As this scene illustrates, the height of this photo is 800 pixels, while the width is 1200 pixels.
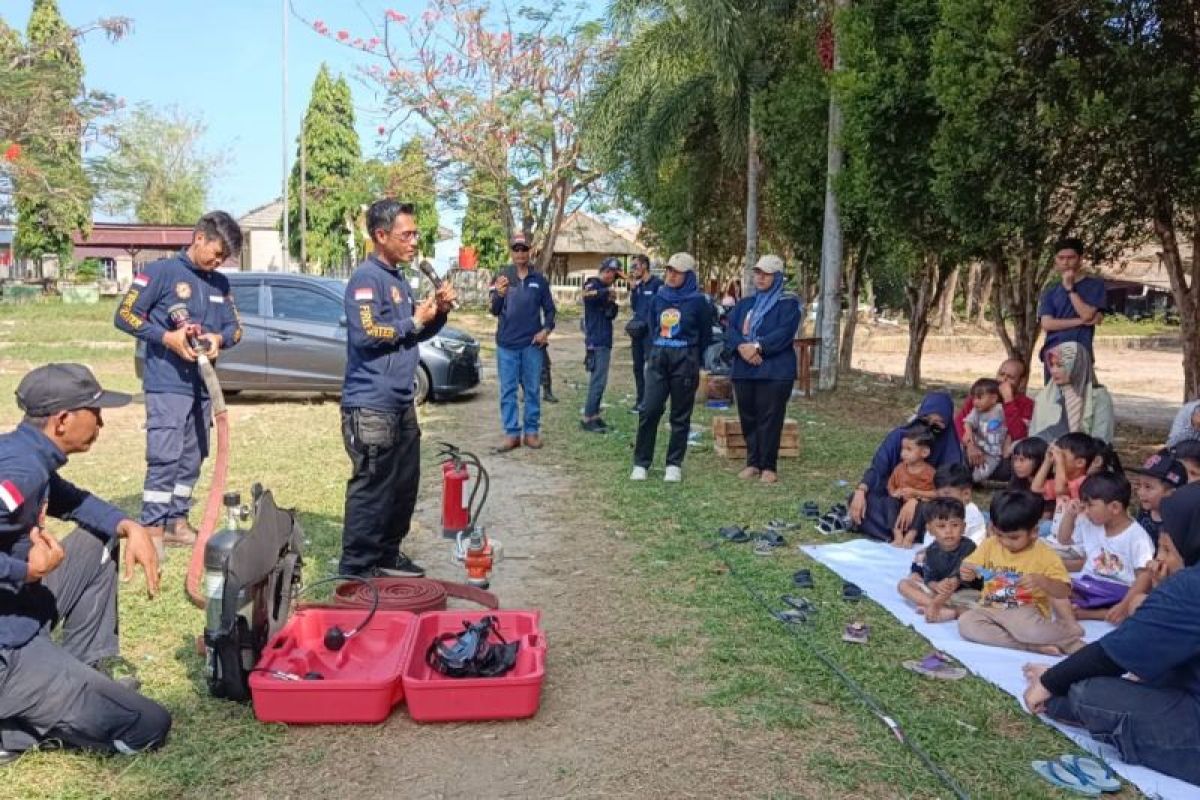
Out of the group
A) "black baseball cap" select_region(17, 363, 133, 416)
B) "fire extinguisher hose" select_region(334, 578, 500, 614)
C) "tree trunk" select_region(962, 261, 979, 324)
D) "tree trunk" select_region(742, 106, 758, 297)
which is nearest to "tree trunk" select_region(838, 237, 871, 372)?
"tree trunk" select_region(742, 106, 758, 297)

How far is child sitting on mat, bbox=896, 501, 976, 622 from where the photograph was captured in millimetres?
4652

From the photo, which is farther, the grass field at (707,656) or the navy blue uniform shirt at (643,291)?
the navy blue uniform shirt at (643,291)

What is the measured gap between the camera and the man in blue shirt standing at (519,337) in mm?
8438

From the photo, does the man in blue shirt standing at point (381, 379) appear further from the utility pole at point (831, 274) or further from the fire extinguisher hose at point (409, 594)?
the utility pole at point (831, 274)

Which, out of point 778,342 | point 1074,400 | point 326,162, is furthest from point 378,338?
point 326,162

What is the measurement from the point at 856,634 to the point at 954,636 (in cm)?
49

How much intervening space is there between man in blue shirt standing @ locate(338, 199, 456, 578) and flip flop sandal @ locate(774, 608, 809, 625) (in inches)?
75.4

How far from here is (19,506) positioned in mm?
2842

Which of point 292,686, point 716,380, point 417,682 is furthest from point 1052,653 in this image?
point 716,380

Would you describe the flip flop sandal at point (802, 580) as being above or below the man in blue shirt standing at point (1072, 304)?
below

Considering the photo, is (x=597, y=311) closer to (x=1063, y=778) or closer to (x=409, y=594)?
(x=409, y=594)

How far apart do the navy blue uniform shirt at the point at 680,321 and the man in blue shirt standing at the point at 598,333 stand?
2455 millimetres

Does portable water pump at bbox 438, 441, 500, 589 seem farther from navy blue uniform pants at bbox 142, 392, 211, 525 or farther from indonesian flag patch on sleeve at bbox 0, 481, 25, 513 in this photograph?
indonesian flag patch on sleeve at bbox 0, 481, 25, 513

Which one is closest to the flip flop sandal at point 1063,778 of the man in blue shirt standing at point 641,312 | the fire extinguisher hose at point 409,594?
the fire extinguisher hose at point 409,594
